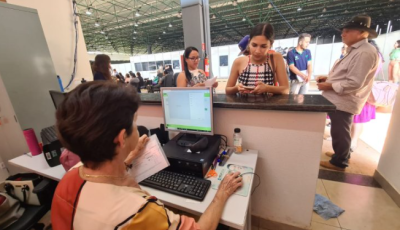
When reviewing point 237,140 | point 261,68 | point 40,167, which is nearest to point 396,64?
point 261,68

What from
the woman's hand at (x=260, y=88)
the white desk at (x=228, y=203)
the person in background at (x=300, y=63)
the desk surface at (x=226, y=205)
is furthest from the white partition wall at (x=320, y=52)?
the desk surface at (x=226, y=205)

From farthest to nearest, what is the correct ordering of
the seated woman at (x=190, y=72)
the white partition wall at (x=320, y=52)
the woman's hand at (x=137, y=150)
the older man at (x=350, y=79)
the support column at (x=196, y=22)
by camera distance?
the white partition wall at (x=320, y=52) < the support column at (x=196, y=22) < the seated woman at (x=190, y=72) < the older man at (x=350, y=79) < the woman's hand at (x=137, y=150)

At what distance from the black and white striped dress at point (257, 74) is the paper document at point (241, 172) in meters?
0.79

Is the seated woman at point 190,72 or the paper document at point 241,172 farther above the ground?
the seated woman at point 190,72

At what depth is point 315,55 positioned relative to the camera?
7973 millimetres

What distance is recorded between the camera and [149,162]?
99cm

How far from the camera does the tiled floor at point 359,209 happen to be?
1444 mm

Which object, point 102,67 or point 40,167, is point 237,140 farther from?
point 102,67

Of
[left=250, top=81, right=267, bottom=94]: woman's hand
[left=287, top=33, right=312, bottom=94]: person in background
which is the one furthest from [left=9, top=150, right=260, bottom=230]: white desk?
[left=287, top=33, right=312, bottom=94]: person in background

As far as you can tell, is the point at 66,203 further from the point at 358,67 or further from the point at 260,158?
the point at 358,67

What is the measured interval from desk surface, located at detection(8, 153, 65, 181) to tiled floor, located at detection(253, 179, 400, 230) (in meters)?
1.62

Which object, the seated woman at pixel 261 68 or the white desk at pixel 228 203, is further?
the seated woman at pixel 261 68

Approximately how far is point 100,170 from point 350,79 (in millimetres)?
2246

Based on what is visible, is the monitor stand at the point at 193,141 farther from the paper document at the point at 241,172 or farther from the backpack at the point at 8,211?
the backpack at the point at 8,211
